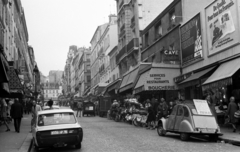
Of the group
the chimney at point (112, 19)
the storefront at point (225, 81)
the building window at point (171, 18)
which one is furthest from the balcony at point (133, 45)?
the chimney at point (112, 19)

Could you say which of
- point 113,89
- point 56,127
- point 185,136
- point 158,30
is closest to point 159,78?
point 158,30

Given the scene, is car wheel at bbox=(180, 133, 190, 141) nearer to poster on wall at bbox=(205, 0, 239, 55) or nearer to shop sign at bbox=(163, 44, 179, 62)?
poster on wall at bbox=(205, 0, 239, 55)

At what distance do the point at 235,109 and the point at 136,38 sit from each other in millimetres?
22294

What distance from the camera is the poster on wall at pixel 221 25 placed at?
741 inches

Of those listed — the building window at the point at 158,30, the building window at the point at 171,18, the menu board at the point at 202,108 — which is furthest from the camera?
the building window at the point at 158,30

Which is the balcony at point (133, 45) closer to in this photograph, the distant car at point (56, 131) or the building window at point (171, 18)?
the building window at point (171, 18)

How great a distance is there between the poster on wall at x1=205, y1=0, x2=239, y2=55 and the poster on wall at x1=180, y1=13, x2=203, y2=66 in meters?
1.24

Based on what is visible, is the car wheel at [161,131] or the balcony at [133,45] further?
the balcony at [133,45]

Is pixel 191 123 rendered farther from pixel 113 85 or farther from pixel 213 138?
pixel 113 85

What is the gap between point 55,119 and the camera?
13.1 meters

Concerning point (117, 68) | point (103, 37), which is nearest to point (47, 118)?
point (117, 68)

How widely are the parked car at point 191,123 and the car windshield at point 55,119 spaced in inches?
182

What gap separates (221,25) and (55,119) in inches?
452

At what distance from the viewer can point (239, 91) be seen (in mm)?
18812
